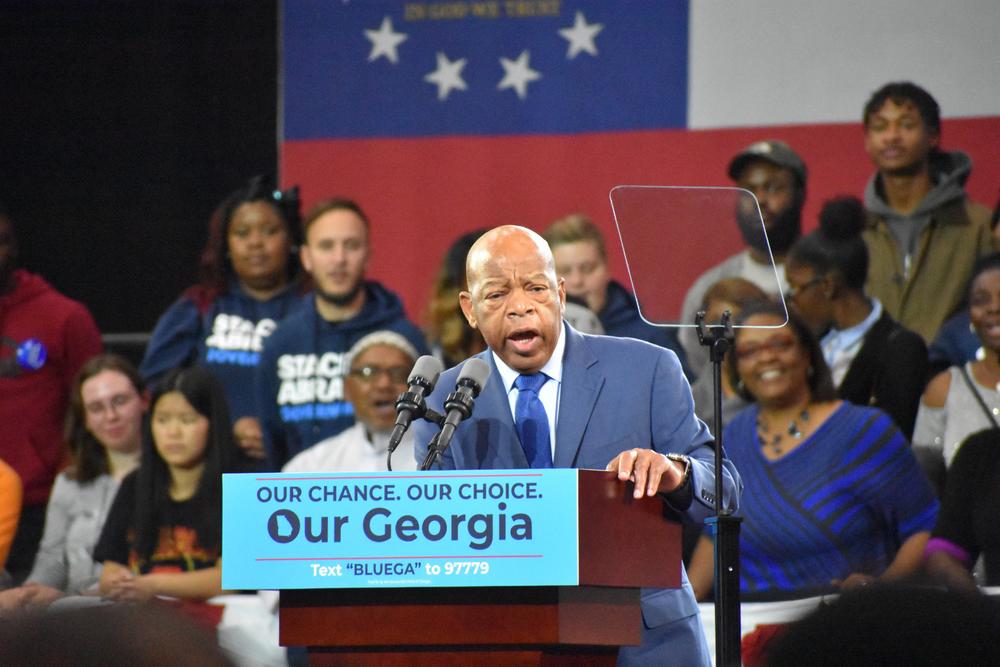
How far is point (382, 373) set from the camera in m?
5.39

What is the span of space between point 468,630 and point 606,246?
3636 millimetres

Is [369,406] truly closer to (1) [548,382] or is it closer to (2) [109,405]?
(2) [109,405]

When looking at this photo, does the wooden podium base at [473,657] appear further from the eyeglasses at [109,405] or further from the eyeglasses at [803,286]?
the eyeglasses at [109,405]

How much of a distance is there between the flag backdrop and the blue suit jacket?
3.14 metres

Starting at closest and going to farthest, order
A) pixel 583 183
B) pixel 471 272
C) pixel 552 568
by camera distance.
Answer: pixel 552 568 < pixel 471 272 < pixel 583 183

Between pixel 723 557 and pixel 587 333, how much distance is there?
148cm

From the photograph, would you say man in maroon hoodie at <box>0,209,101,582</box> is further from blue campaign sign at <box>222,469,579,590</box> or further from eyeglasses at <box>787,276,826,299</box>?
blue campaign sign at <box>222,469,579,590</box>

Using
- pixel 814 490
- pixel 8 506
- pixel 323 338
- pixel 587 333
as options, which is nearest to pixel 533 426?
pixel 587 333

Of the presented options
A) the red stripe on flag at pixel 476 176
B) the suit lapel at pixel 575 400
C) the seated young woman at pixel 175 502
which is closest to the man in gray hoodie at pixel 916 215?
the red stripe on flag at pixel 476 176

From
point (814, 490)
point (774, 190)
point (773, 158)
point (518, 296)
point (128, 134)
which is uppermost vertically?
point (128, 134)

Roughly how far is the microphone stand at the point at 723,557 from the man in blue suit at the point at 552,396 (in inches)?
2.3

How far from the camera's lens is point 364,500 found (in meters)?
2.47

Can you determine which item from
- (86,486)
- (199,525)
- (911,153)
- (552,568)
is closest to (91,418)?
(86,486)

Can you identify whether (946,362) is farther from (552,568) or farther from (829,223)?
(552,568)
